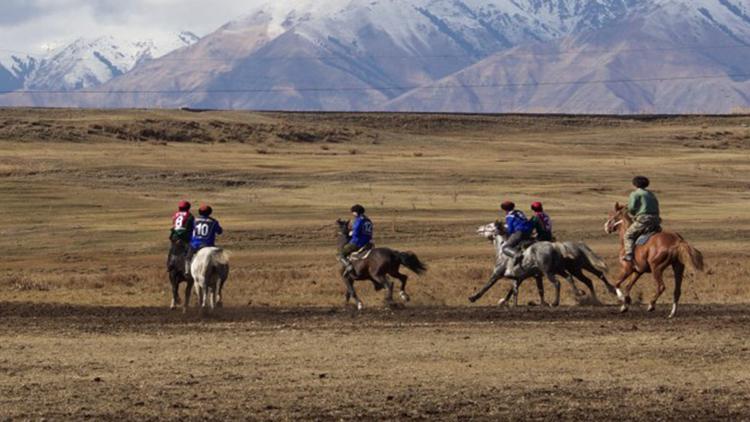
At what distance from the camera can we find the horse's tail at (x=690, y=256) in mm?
24719

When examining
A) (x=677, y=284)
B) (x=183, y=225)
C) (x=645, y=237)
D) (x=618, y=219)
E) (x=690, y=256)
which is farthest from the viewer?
(x=618, y=219)

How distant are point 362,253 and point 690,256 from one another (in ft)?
21.7

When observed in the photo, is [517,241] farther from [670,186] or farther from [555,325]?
[670,186]

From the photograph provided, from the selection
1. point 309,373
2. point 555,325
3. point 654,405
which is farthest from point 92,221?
point 654,405

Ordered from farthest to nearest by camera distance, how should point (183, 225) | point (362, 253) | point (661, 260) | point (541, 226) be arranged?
point (541, 226)
point (362, 253)
point (183, 225)
point (661, 260)

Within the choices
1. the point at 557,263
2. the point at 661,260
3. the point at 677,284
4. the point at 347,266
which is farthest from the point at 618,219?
the point at 347,266

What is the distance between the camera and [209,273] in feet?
88.4

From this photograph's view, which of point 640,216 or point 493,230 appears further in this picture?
point 493,230

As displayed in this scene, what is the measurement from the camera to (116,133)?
9119 cm

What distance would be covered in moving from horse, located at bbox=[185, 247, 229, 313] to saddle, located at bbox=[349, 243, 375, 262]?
2.89m

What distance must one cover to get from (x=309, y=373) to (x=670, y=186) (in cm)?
5314

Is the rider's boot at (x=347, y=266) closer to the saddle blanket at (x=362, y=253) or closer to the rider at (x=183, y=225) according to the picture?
the saddle blanket at (x=362, y=253)

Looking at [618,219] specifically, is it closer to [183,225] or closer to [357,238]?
[357,238]

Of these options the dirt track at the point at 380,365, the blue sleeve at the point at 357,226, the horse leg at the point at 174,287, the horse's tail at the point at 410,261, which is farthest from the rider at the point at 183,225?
the horse's tail at the point at 410,261
